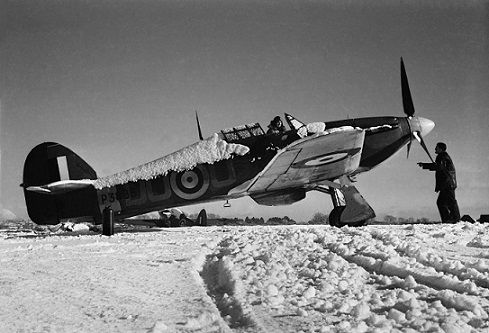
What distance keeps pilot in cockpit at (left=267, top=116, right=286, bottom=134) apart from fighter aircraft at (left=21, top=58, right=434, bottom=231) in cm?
15

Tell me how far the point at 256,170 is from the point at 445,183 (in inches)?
195

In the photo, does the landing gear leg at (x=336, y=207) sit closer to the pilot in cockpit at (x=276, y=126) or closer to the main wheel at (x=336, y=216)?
the main wheel at (x=336, y=216)

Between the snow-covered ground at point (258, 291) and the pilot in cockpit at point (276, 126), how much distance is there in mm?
6251

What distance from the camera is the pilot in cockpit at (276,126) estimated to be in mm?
10867

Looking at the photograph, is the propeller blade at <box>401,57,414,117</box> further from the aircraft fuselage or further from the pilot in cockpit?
the pilot in cockpit

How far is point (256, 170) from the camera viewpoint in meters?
10.7

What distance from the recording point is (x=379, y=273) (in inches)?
134

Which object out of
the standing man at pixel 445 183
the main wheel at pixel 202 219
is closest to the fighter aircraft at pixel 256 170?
the standing man at pixel 445 183

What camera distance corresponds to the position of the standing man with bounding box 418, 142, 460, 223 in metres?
10.8

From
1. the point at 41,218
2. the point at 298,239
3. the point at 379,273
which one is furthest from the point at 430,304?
the point at 41,218

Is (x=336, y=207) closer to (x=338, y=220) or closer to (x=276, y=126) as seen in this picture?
(x=338, y=220)

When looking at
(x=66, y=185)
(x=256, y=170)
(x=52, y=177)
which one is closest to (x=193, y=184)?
(x=256, y=170)

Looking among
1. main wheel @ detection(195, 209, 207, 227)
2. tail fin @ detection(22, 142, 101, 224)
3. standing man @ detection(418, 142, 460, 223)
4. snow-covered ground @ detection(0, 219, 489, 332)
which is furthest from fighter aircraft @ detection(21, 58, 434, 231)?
snow-covered ground @ detection(0, 219, 489, 332)

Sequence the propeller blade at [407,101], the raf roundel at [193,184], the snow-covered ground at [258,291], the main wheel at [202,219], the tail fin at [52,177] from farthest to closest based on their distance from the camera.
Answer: the main wheel at [202,219] → the tail fin at [52,177] → the propeller blade at [407,101] → the raf roundel at [193,184] → the snow-covered ground at [258,291]
